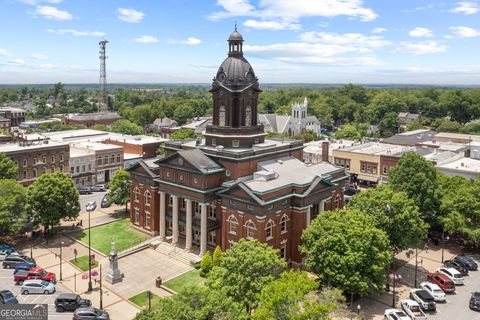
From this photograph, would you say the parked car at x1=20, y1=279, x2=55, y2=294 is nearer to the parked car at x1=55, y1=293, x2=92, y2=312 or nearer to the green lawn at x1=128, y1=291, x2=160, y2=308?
the parked car at x1=55, y1=293, x2=92, y2=312

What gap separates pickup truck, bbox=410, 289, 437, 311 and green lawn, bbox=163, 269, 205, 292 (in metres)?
22.0

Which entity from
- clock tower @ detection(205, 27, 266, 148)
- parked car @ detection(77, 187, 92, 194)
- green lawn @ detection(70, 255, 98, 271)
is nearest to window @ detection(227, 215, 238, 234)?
clock tower @ detection(205, 27, 266, 148)

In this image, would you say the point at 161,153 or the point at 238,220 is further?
the point at 161,153

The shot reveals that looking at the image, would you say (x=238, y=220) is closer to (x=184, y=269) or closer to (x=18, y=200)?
(x=184, y=269)

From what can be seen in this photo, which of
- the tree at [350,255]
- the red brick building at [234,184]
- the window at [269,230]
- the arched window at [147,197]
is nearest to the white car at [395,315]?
the tree at [350,255]

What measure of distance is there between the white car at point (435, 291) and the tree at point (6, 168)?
63147 mm

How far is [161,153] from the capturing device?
98.2m

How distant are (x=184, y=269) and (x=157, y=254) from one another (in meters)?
6.48

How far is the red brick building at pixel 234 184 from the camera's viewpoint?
4995 centimetres

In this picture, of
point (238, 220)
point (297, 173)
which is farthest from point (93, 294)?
point (297, 173)

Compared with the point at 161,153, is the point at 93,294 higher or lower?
lower

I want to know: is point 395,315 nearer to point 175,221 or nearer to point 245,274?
point 245,274

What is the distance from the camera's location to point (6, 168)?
69.7 m

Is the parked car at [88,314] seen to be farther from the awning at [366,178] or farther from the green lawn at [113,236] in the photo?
the awning at [366,178]
